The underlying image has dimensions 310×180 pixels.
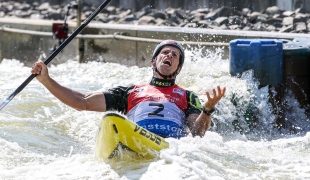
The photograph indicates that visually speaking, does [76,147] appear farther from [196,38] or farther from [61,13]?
[61,13]

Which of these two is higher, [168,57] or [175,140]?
[168,57]

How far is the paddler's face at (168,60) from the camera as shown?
22.0 ft

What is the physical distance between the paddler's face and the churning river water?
2.35 ft

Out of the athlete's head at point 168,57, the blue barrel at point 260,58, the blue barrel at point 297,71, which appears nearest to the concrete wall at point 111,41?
the blue barrel at point 297,71

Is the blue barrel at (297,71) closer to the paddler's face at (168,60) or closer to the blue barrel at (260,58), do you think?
the blue barrel at (260,58)

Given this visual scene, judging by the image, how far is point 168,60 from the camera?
672cm

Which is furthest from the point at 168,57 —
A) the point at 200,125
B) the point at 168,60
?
the point at 200,125

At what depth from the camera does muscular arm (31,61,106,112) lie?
6.09 metres

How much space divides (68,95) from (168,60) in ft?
3.30

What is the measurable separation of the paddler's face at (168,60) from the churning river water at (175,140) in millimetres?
715

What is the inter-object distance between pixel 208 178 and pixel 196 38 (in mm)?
6775

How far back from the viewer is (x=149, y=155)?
5.93 meters

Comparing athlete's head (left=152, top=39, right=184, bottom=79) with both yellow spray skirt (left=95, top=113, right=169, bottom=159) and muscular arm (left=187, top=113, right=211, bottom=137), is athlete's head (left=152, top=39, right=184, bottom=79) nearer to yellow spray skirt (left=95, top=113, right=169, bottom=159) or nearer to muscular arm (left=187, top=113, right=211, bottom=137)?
muscular arm (left=187, top=113, right=211, bottom=137)

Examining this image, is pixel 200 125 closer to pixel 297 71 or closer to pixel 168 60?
pixel 168 60
